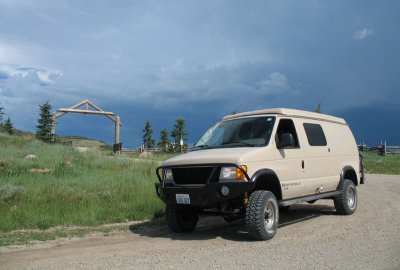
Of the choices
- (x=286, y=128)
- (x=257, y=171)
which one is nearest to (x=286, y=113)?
(x=286, y=128)

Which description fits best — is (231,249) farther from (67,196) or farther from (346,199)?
(67,196)

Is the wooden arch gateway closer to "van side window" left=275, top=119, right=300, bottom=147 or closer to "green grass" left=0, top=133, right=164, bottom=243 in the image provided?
"green grass" left=0, top=133, right=164, bottom=243

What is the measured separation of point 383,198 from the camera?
11789 mm

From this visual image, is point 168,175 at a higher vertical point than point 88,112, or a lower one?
lower

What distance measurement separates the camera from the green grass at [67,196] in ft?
26.9

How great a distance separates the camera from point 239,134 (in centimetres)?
741

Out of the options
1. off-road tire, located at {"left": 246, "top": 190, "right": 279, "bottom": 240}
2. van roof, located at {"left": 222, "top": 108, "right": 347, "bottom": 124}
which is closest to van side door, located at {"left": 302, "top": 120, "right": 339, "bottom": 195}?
van roof, located at {"left": 222, "top": 108, "right": 347, "bottom": 124}

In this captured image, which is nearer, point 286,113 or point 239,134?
point 239,134

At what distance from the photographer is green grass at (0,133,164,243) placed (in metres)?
8.20

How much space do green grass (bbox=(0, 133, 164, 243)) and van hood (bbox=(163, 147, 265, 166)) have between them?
2924 millimetres

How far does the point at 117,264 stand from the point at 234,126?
3.73 meters

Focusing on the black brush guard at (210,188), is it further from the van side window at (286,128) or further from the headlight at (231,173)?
the van side window at (286,128)

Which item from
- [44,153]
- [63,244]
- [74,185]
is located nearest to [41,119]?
[44,153]

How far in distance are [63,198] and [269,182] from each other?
224 inches
